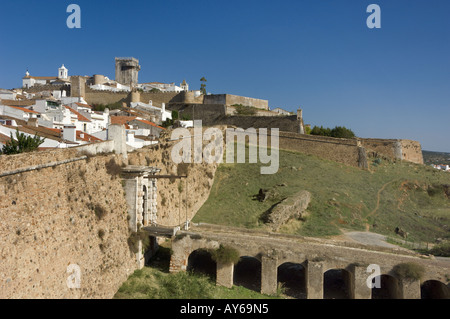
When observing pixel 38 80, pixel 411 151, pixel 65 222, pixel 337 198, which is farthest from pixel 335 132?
pixel 38 80

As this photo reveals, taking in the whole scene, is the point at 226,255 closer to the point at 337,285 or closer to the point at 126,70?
the point at 337,285

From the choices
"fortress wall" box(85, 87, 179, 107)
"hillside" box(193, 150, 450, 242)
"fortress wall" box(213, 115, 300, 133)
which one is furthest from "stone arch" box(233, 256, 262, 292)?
"fortress wall" box(85, 87, 179, 107)

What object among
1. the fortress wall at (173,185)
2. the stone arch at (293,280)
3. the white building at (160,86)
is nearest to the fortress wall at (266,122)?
the fortress wall at (173,185)

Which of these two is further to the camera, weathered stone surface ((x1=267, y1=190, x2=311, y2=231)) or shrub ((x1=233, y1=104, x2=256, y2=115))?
shrub ((x1=233, y1=104, x2=256, y2=115))

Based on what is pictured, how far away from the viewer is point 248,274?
15.8 m

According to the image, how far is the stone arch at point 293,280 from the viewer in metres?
14.3

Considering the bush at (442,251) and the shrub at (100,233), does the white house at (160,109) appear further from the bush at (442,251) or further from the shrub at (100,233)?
the bush at (442,251)

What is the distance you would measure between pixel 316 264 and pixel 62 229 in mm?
9357

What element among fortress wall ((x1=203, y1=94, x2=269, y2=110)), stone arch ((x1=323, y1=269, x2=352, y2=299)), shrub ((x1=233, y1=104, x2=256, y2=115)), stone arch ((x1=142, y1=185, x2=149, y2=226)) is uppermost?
fortress wall ((x1=203, y1=94, x2=269, y2=110))

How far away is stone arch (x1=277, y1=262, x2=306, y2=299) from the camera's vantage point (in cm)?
1427

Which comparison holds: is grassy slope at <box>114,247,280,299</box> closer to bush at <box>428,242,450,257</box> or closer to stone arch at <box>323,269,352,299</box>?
stone arch at <box>323,269,352,299</box>

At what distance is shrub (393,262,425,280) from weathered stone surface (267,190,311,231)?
7431 mm

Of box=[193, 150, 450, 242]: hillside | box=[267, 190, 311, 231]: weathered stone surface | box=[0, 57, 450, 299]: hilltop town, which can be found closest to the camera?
box=[0, 57, 450, 299]: hilltop town
